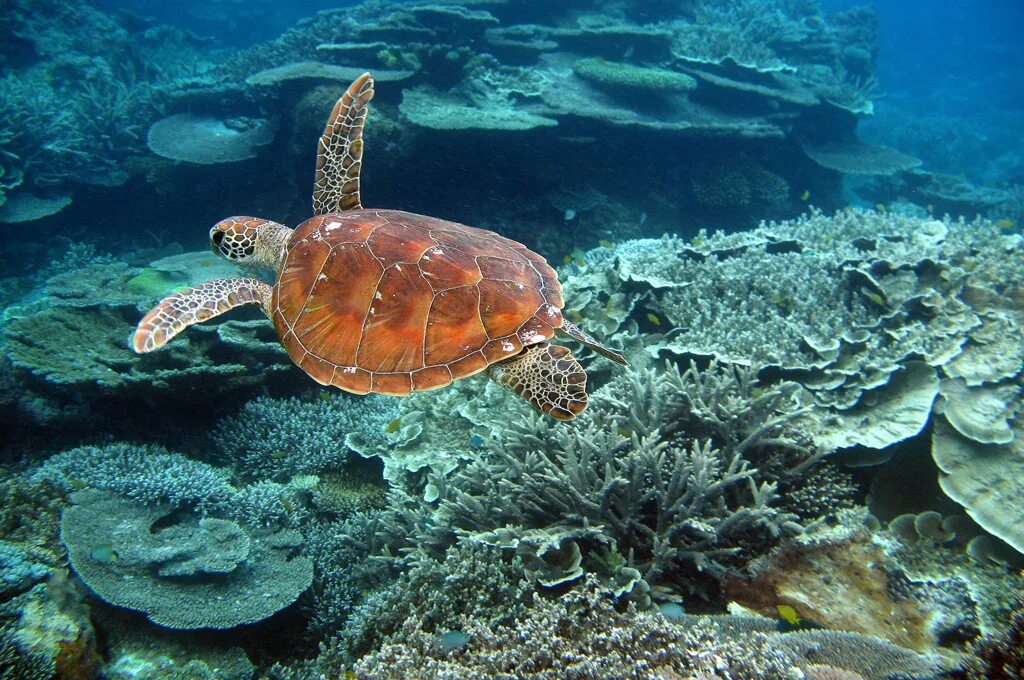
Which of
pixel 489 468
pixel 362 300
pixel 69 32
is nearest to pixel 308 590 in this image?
pixel 489 468

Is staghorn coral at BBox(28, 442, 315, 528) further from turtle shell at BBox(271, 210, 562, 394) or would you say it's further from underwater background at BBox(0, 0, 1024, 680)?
turtle shell at BBox(271, 210, 562, 394)

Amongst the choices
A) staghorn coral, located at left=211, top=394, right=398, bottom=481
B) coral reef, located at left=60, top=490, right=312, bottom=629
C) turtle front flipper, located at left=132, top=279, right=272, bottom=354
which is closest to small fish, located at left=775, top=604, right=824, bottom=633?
coral reef, located at left=60, top=490, right=312, bottom=629

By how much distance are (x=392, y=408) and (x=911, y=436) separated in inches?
170

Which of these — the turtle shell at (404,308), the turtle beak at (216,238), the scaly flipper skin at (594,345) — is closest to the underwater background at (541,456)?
the scaly flipper skin at (594,345)

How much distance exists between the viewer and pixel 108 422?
16.0 ft

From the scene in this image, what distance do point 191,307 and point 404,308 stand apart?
161 cm

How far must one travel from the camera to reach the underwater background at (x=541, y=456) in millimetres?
2357

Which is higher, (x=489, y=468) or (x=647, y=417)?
(x=647, y=417)

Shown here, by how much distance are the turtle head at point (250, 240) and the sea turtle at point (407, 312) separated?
1.46 feet

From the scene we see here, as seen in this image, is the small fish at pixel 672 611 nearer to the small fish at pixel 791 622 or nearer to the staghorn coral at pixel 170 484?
the small fish at pixel 791 622

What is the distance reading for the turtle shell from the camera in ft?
10.1

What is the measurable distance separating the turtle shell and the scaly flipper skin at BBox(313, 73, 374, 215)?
106 centimetres

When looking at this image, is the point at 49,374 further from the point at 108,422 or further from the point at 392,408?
the point at 392,408

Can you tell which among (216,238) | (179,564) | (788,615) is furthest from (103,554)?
A: (788,615)
